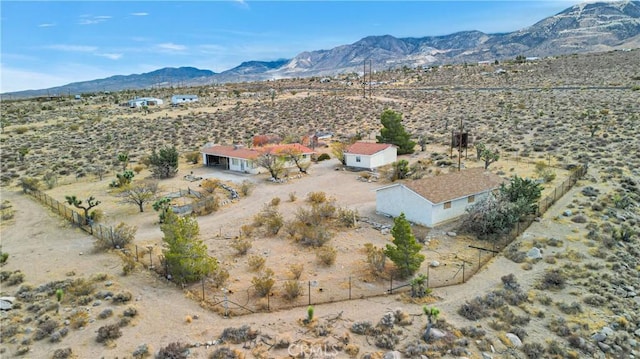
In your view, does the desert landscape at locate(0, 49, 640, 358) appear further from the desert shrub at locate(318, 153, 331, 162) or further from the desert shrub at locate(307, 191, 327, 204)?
the desert shrub at locate(318, 153, 331, 162)

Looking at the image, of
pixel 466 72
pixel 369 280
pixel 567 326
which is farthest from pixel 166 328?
pixel 466 72

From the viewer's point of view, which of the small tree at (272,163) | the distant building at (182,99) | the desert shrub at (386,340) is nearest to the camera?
the desert shrub at (386,340)

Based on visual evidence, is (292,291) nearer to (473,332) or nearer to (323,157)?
(473,332)

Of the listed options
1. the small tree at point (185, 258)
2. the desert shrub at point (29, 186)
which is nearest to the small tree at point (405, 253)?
the small tree at point (185, 258)

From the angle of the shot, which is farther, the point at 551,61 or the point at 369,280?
the point at 551,61

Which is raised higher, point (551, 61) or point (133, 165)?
point (551, 61)

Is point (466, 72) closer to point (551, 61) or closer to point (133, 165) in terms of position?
point (551, 61)

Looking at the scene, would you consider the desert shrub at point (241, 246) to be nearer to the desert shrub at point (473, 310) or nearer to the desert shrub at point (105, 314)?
the desert shrub at point (105, 314)
